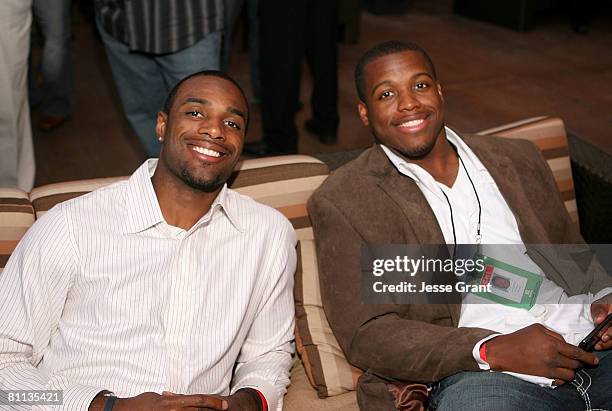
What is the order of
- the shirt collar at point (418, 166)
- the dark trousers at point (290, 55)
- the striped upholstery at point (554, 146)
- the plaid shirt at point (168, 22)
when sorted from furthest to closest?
the dark trousers at point (290, 55) < the plaid shirt at point (168, 22) < the striped upholstery at point (554, 146) < the shirt collar at point (418, 166)

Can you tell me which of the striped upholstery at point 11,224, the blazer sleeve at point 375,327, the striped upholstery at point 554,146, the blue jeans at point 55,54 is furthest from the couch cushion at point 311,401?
the blue jeans at point 55,54

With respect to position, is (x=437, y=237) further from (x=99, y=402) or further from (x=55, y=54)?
(x=55, y=54)

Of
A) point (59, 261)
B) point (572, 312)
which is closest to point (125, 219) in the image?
point (59, 261)

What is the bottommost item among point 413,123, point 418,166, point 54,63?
point 54,63

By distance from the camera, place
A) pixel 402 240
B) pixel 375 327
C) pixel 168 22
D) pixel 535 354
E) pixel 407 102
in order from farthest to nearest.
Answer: pixel 168 22
pixel 407 102
pixel 402 240
pixel 375 327
pixel 535 354

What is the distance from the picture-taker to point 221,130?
2064 millimetres

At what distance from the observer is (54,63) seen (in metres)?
4.41

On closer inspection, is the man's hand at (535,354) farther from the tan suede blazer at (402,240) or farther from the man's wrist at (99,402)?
the man's wrist at (99,402)

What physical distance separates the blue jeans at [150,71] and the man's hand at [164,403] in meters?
1.57

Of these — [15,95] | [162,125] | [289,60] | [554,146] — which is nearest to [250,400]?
[162,125]

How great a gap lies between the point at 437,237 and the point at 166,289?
0.69 m

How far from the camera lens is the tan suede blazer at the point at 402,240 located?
1991 millimetres

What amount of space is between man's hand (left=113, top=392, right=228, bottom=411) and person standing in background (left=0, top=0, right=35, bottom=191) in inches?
70.2

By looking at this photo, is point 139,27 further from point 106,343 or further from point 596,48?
point 596,48
